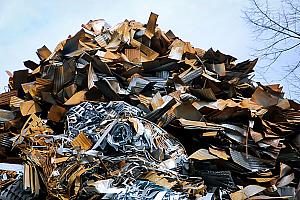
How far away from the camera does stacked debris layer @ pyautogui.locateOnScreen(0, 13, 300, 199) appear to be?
9.39 feet

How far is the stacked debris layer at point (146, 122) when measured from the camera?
2861 mm

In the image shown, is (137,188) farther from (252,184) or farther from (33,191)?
(252,184)

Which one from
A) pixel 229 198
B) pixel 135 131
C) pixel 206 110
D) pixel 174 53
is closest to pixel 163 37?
pixel 174 53

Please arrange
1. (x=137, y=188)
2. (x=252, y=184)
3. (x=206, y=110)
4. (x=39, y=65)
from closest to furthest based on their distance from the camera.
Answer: (x=137, y=188)
(x=252, y=184)
(x=206, y=110)
(x=39, y=65)

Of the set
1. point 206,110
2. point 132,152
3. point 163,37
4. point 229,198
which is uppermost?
point 163,37

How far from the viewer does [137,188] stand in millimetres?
2678

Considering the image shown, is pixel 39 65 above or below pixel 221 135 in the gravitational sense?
above

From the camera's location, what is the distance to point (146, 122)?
318 cm

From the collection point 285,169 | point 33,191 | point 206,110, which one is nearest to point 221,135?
point 206,110

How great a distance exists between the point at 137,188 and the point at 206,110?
40.5 inches

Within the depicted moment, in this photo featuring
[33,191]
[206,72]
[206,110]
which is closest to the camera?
[33,191]

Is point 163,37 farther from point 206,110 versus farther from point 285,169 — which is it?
point 285,169

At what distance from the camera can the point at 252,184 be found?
3266 millimetres

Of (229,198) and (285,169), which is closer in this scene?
(229,198)
